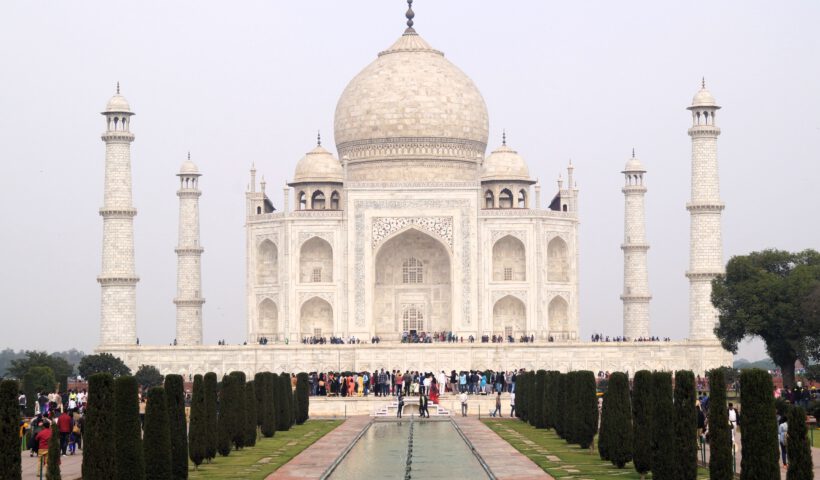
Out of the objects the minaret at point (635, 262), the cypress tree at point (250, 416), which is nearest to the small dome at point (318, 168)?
the minaret at point (635, 262)

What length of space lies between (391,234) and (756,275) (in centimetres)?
1048

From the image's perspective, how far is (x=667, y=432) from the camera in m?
15.1

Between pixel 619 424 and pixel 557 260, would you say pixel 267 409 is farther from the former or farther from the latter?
pixel 557 260

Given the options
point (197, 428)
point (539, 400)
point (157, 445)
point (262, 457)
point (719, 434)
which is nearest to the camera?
point (719, 434)

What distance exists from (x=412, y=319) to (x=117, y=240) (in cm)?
791

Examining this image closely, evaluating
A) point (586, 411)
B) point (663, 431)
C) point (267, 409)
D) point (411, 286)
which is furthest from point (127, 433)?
point (411, 286)

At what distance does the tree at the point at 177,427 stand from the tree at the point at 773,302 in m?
16.5

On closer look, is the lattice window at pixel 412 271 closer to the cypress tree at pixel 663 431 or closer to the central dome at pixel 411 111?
the central dome at pixel 411 111

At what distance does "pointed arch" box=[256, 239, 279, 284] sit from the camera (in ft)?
133

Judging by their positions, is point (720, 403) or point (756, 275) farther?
point (756, 275)

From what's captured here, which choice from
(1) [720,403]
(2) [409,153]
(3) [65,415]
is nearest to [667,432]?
(1) [720,403]

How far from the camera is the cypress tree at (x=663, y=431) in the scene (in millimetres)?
14953

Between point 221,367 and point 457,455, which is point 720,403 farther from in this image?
point 221,367

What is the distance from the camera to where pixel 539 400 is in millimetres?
24953
